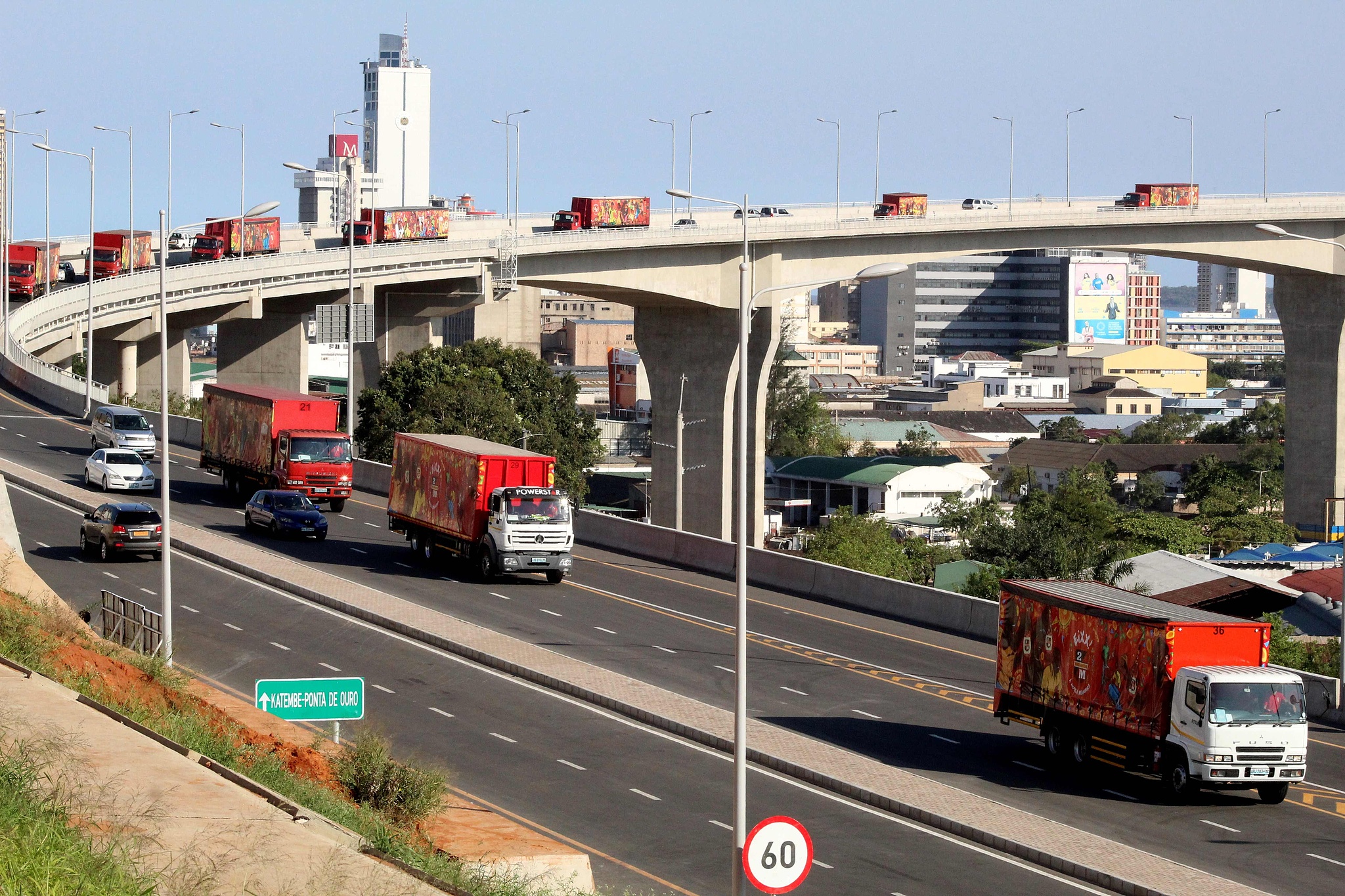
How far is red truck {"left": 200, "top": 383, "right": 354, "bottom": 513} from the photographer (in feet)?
158

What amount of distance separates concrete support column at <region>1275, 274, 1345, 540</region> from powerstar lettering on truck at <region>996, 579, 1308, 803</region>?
65775 mm

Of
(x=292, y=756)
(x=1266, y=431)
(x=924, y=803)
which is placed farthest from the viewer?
(x=1266, y=431)

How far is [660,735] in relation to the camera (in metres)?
27.6

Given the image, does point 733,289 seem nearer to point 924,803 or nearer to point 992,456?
point 924,803

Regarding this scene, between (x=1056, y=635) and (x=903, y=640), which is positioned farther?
(x=903, y=640)

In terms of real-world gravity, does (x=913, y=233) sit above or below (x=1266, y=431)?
above

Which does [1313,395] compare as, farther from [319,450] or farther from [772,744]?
[772,744]

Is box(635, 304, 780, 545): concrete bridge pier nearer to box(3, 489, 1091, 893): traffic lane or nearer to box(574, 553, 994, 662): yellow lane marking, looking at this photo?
box(574, 553, 994, 662): yellow lane marking

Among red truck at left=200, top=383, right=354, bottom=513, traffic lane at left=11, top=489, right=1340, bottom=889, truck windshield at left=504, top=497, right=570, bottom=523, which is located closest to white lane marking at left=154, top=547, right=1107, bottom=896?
traffic lane at left=11, top=489, right=1340, bottom=889

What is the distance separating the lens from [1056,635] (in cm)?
2653

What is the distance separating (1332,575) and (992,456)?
109m

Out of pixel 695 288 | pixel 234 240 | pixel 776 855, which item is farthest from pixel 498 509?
pixel 234 240

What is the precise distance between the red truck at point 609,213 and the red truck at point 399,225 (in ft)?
20.1

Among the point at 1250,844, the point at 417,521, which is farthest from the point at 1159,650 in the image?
the point at 417,521
